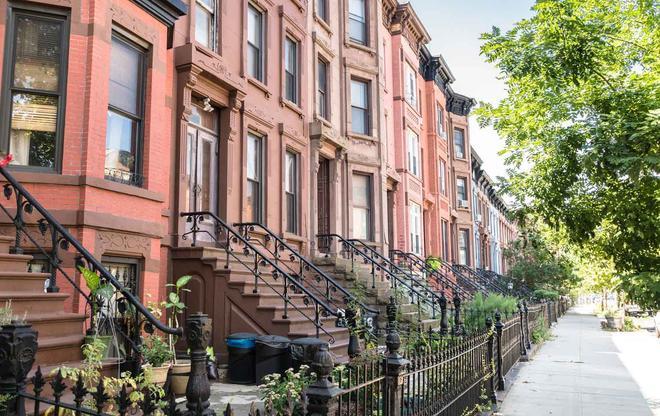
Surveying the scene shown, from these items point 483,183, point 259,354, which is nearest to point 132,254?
point 259,354

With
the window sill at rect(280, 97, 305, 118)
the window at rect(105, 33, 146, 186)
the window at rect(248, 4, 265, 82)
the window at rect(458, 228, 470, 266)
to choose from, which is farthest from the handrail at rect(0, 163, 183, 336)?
the window at rect(458, 228, 470, 266)

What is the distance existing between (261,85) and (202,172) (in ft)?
9.04

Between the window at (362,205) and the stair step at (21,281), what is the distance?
12100 mm

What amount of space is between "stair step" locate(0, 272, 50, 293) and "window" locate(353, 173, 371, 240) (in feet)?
39.7

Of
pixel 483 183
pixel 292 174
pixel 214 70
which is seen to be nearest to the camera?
pixel 214 70

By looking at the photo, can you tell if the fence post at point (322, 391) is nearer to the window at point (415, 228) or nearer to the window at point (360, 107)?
the window at point (360, 107)

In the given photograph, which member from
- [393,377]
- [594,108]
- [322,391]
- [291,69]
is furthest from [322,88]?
[322,391]

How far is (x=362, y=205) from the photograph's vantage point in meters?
17.7

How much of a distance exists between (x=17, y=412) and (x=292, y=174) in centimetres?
1096

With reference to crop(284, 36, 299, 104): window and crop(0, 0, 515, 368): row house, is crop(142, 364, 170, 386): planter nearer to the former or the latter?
crop(0, 0, 515, 368): row house

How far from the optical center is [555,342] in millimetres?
18969

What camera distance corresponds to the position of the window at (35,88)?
7070 millimetres

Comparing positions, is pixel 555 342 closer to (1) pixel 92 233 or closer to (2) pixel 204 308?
(2) pixel 204 308

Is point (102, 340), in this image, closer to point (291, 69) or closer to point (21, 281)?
point (21, 281)
